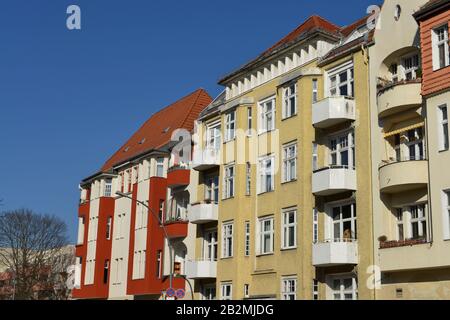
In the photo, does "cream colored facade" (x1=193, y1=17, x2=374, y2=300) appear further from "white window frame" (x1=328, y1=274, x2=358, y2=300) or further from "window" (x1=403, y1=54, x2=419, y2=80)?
"window" (x1=403, y1=54, x2=419, y2=80)

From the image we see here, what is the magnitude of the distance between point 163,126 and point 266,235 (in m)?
19.0

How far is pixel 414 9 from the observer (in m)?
24.9

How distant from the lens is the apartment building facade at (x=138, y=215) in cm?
4062

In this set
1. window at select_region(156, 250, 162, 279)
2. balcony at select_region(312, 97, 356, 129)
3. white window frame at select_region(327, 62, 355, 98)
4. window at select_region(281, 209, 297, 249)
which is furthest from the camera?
window at select_region(156, 250, 162, 279)

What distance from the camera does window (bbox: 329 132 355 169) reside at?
1067 inches

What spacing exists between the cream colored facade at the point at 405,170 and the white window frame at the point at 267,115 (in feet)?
22.9

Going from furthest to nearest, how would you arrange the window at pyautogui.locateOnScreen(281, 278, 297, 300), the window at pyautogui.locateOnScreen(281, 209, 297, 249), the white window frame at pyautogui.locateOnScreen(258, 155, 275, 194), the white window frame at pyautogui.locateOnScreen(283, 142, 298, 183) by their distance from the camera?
the white window frame at pyautogui.locateOnScreen(258, 155, 275, 194)
the white window frame at pyautogui.locateOnScreen(283, 142, 298, 183)
the window at pyautogui.locateOnScreen(281, 209, 297, 249)
the window at pyautogui.locateOnScreen(281, 278, 297, 300)

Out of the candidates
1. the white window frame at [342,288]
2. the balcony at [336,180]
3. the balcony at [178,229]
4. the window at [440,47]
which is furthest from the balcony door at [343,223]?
the balcony at [178,229]

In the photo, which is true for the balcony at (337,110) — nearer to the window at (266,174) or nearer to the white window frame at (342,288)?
the window at (266,174)

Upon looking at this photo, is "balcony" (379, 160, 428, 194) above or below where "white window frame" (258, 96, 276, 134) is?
below

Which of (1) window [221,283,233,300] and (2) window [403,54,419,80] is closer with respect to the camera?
(2) window [403,54,419,80]

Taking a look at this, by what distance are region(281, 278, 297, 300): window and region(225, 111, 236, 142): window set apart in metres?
8.95

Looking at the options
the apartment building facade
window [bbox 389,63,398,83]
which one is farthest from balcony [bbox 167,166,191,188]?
window [bbox 389,63,398,83]

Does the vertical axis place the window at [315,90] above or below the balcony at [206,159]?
above
